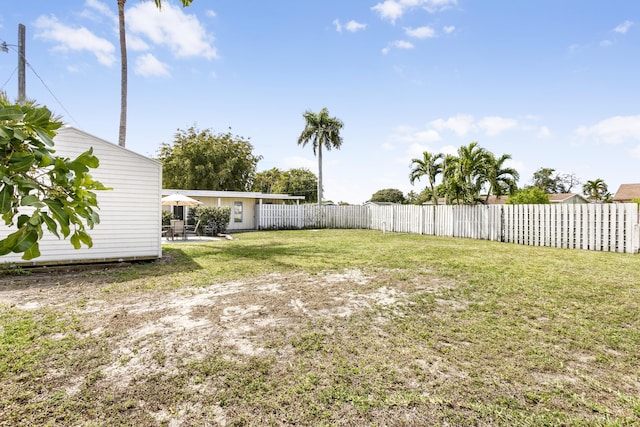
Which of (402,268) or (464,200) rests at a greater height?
(464,200)

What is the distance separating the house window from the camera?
2030 cm

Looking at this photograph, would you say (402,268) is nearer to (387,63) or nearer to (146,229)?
(146,229)

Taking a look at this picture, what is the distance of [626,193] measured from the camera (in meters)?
38.3

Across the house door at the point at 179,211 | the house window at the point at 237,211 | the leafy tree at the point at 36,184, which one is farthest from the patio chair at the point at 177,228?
the leafy tree at the point at 36,184

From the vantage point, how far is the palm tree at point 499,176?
1661cm

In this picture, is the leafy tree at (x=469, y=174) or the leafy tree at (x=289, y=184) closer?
the leafy tree at (x=469, y=174)

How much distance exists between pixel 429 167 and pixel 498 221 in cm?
837

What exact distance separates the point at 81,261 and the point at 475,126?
66.7 ft

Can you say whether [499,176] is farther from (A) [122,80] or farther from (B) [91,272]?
(B) [91,272]

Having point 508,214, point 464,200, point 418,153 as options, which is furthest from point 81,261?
point 418,153

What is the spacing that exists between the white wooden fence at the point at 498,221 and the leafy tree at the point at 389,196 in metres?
49.0

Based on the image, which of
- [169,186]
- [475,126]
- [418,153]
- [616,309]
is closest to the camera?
[616,309]

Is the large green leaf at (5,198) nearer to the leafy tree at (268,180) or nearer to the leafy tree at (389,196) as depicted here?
the leafy tree at (268,180)

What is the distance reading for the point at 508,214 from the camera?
42.3 feet
